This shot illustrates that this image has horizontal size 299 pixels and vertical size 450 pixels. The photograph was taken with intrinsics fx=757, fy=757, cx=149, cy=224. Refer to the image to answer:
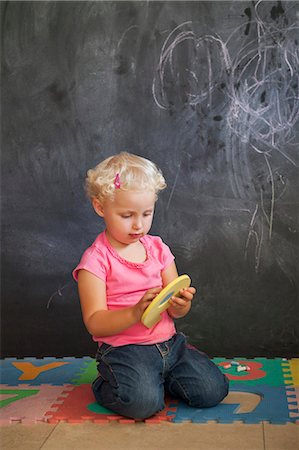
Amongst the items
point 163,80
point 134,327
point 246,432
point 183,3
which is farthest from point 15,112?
point 246,432

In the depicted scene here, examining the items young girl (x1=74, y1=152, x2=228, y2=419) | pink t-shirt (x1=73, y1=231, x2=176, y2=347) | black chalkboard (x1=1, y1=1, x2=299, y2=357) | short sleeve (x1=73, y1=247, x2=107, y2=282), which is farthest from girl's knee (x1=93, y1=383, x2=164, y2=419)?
black chalkboard (x1=1, y1=1, x2=299, y2=357)

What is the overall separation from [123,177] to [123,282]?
0.27 m

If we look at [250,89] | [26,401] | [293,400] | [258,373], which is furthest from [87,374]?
[250,89]

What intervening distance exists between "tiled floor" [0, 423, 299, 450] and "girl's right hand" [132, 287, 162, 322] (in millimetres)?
264

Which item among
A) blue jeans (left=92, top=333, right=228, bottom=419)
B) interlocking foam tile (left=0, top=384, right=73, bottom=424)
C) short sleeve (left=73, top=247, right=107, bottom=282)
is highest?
short sleeve (left=73, top=247, right=107, bottom=282)

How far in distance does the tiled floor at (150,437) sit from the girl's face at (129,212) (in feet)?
1.56

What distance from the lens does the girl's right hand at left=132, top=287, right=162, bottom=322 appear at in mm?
1748

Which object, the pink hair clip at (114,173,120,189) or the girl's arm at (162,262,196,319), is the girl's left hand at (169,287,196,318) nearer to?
the girl's arm at (162,262,196,319)

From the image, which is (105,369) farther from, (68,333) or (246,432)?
(68,333)

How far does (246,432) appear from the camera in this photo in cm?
171

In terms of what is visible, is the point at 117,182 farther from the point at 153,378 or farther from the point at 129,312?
the point at 153,378

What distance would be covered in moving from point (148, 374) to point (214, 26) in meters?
1.10

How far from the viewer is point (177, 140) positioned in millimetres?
2375

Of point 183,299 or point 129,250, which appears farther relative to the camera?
point 129,250
